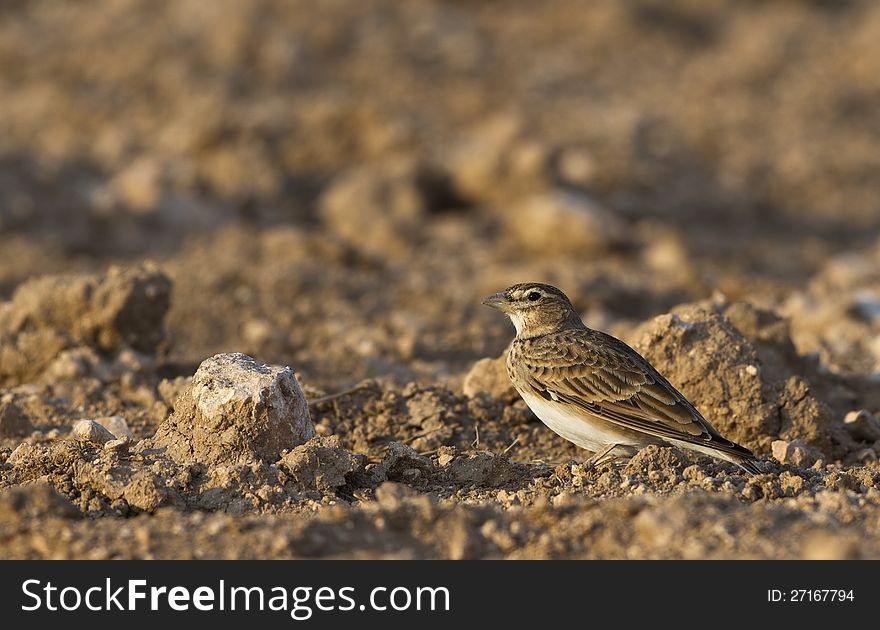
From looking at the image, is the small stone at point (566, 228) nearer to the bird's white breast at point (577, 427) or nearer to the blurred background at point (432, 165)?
the blurred background at point (432, 165)

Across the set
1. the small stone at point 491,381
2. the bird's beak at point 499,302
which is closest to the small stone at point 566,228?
the small stone at point 491,381

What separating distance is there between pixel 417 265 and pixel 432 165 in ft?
7.10

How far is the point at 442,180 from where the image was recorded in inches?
539

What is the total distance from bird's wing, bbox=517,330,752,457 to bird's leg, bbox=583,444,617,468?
166 millimetres

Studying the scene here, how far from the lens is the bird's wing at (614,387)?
6.13m

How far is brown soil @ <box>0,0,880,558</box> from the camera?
17.7ft

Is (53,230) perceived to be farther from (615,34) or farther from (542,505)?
(615,34)

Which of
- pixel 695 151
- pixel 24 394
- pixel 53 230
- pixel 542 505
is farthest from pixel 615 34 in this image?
pixel 542 505

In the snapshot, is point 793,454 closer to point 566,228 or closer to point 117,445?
point 117,445

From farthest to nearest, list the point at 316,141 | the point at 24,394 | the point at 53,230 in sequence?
1. the point at 316,141
2. the point at 53,230
3. the point at 24,394

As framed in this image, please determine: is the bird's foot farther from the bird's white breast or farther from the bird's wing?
the bird's wing

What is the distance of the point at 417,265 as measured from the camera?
473 inches

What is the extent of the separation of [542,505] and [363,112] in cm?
1040

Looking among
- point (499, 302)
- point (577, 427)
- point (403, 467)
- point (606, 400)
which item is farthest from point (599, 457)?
point (499, 302)
